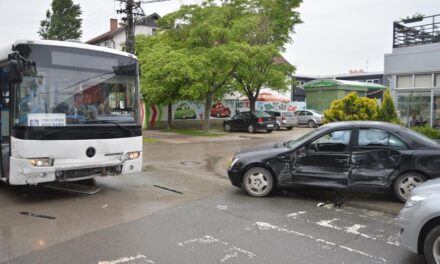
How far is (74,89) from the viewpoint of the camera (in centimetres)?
761

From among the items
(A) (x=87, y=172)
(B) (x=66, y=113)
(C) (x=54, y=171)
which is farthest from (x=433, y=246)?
(B) (x=66, y=113)

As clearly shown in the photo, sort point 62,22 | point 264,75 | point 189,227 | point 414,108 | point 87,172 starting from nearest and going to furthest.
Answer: point 189,227, point 87,172, point 414,108, point 264,75, point 62,22

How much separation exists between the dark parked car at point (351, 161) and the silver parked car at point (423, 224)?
294 cm

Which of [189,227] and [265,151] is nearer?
[189,227]

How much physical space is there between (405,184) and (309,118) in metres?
27.7

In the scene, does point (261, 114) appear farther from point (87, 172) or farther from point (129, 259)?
point (129, 259)

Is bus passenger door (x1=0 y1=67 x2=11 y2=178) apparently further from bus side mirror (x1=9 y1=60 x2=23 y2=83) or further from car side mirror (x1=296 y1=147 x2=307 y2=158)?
car side mirror (x1=296 y1=147 x2=307 y2=158)

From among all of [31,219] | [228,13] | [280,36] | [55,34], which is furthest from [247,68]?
[55,34]

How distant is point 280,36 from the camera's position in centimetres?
3017

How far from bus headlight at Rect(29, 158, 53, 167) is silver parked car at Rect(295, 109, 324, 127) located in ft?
94.6

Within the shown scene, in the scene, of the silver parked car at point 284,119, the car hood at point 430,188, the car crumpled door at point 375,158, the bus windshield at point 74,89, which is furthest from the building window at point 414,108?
the silver parked car at point 284,119

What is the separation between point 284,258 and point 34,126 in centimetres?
483

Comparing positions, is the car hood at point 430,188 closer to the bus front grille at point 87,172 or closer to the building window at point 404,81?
the bus front grille at point 87,172

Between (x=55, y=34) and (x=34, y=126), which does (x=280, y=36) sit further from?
(x=55, y=34)
